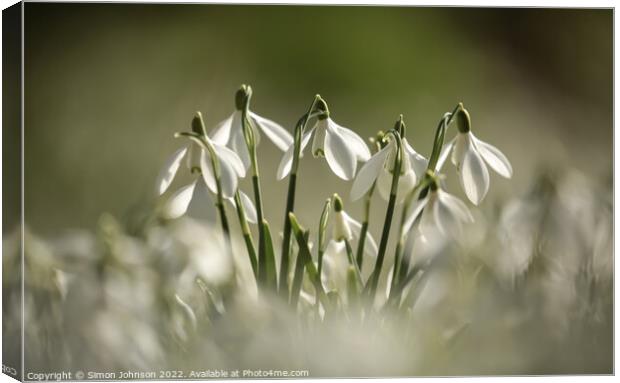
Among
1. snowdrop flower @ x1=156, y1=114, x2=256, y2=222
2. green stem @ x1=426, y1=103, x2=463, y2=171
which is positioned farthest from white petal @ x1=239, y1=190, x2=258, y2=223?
green stem @ x1=426, y1=103, x2=463, y2=171

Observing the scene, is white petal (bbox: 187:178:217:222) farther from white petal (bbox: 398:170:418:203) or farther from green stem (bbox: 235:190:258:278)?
white petal (bbox: 398:170:418:203)

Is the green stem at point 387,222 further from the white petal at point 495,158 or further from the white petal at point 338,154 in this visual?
the white petal at point 495,158

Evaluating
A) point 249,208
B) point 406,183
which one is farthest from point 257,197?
point 406,183

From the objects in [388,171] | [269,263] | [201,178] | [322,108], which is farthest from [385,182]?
[201,178]

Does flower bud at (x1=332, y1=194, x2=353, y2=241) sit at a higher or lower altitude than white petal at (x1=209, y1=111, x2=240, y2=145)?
lower

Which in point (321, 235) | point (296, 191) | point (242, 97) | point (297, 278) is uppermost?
point (242, 97)

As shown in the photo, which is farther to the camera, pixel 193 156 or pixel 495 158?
pixel 495 158

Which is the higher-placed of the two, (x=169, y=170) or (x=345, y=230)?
(x=169, y=170)

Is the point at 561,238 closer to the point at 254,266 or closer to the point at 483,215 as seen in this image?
the point at 483,215

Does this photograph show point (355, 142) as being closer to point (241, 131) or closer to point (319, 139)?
point (319, 139)
